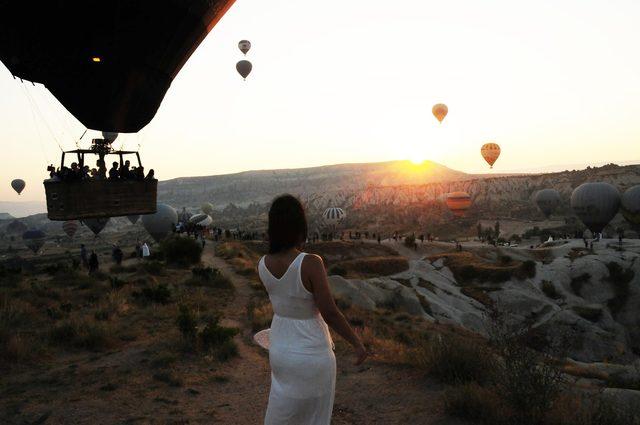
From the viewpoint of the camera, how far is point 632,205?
4753 centimetres

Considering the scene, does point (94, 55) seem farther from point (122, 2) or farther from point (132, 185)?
point (132, 185)

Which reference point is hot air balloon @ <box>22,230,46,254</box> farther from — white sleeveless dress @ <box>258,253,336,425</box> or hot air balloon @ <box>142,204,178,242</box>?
white sleeveless dress @ <box>258,253,336,425</box>

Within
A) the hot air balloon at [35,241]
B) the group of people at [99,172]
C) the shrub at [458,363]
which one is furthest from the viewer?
the hot air balloon at [35,241]

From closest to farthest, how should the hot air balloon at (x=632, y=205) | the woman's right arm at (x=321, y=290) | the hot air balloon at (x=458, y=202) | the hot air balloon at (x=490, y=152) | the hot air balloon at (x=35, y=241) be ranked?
the woman's right arm at (x=321, y=290), the hot air balloon at (x=632, y=205), the hot air balloon at (x=458, y=202), the hot air balloon at (x=490, y=152), the hot air balloon at (x=35, y=241)

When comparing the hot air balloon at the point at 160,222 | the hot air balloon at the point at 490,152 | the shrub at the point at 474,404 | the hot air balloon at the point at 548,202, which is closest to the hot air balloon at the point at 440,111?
the hot air balloon at the point at 490,152

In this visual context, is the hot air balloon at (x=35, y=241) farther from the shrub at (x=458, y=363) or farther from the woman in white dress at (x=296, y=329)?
the woman in white dress at (x=296, y=329)

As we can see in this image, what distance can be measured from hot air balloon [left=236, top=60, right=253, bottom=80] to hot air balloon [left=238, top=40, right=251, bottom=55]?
3.22 metres

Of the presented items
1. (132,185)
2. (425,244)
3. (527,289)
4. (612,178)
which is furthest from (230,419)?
(612,178)

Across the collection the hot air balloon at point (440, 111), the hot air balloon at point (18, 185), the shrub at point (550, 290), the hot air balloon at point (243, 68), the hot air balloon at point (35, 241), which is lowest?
the shrub at point (550, 290)

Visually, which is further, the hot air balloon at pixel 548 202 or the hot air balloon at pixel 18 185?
the hot air balloon at pixel 18 185

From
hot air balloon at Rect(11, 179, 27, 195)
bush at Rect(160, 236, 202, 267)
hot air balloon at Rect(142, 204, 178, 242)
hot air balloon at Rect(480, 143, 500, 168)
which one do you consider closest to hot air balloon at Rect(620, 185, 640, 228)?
hot air balloon at Rect(480, 143, 500, 168)

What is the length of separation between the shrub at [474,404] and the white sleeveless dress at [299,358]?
337cm

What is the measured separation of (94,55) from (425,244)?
136ft

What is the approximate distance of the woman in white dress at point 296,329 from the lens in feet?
9.29
